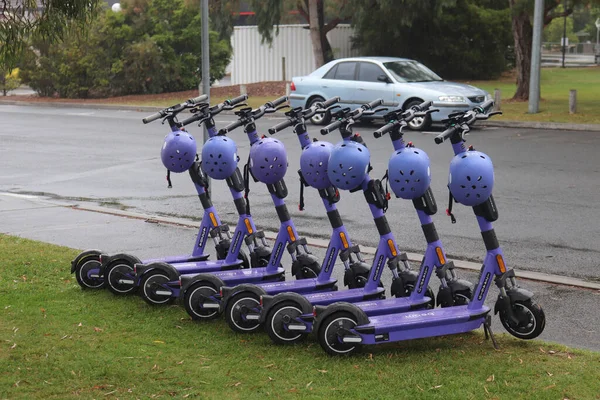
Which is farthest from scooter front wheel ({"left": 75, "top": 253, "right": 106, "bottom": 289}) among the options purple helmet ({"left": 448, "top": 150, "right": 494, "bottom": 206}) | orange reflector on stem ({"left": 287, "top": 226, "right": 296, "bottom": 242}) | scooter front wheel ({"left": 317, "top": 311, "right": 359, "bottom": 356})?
purple helmet ({"left": 448, "top": 150, "right": 494, "bottom": 206})

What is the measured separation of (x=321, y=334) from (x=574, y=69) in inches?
1645

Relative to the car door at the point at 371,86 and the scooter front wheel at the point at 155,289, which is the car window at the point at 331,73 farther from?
the scooter front wheel at the point at 155,289

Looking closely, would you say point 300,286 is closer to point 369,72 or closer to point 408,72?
point 369,72

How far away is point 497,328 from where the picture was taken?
21.0ft

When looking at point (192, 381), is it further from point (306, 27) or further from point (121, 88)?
point (306, 27)

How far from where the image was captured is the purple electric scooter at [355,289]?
5863mm

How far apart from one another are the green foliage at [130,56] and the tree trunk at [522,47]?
12.1 meters

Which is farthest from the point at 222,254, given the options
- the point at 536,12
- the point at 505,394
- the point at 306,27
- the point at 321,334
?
the point at 306,27

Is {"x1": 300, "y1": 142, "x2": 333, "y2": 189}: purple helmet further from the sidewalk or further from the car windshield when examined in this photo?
the car windshield

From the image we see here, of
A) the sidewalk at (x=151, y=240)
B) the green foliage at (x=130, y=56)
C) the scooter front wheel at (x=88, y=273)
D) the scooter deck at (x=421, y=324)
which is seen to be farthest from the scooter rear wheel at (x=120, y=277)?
the green foliage at (x=130, y=56)

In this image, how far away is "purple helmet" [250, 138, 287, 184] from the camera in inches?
261

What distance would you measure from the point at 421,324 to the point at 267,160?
69.6 inches

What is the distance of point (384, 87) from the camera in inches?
823

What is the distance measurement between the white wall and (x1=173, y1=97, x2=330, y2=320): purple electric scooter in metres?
30.9
